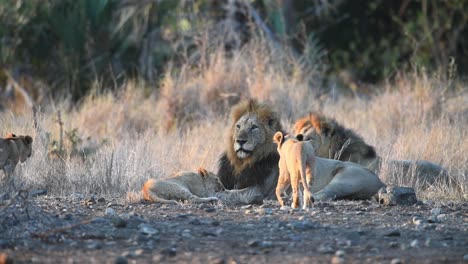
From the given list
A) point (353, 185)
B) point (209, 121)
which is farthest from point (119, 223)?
point (209, 121)

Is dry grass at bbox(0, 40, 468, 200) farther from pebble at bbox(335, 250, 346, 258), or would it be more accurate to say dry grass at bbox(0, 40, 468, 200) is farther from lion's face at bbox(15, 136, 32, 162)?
pebble at bbox(335, 250, 346, 258)

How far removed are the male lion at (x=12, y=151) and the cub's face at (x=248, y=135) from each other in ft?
5.98

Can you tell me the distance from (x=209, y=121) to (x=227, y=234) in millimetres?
6748

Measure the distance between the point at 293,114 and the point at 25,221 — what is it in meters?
7.35

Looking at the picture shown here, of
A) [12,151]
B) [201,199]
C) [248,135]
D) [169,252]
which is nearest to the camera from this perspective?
[169,252]

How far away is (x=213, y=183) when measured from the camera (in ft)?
25.7

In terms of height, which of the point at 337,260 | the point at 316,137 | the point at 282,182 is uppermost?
the point at 316,137

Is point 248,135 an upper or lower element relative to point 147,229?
upper

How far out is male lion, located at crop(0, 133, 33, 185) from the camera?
22.9ft

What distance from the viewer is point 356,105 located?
13969 mm

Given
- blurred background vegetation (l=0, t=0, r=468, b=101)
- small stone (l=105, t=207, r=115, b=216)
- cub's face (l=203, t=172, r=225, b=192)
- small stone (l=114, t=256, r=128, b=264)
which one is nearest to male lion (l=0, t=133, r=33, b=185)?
small stone (l=105, t=207, r=115, b=216)

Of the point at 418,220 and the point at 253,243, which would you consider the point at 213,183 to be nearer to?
the point at 418,220

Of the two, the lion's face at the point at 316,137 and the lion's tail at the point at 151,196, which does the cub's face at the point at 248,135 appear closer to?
the lion's face at the point at 316,137

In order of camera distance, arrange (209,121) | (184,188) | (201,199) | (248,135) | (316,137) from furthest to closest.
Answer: (209,121), (316,137), (248,135), (184,188), (201,199)
